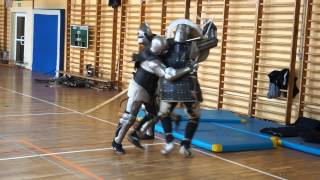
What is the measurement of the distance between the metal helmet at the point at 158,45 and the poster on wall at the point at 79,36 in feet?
26.2

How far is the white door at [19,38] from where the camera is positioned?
17.2 metres

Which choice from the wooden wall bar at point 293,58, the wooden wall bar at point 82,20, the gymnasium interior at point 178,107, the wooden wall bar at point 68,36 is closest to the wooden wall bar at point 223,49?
the gymnasium interior at point 178,107

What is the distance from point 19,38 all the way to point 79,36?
485 centimetres

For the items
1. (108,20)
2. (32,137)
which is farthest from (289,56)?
(108,20)

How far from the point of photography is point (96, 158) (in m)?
5.52

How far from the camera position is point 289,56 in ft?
27.3

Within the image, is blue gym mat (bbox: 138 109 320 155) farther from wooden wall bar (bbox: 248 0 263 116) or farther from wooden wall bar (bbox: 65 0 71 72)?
wooden wall bar (bbox: 65 0 71 72)

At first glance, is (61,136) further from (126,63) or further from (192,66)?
(126,63)

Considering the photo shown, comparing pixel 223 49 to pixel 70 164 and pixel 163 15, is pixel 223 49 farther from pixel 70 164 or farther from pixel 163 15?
pixel 70 164

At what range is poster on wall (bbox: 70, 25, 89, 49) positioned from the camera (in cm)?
1327

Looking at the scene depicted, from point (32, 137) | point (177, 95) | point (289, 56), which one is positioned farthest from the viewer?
point (289, 56)

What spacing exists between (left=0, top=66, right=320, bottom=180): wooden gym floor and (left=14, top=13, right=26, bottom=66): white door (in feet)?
31.0

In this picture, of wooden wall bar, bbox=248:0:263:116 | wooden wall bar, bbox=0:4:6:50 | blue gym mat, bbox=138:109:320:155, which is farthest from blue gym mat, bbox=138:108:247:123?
wooden wall bar, bbox=0:4:6:50

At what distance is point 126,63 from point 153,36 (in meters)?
6.65
